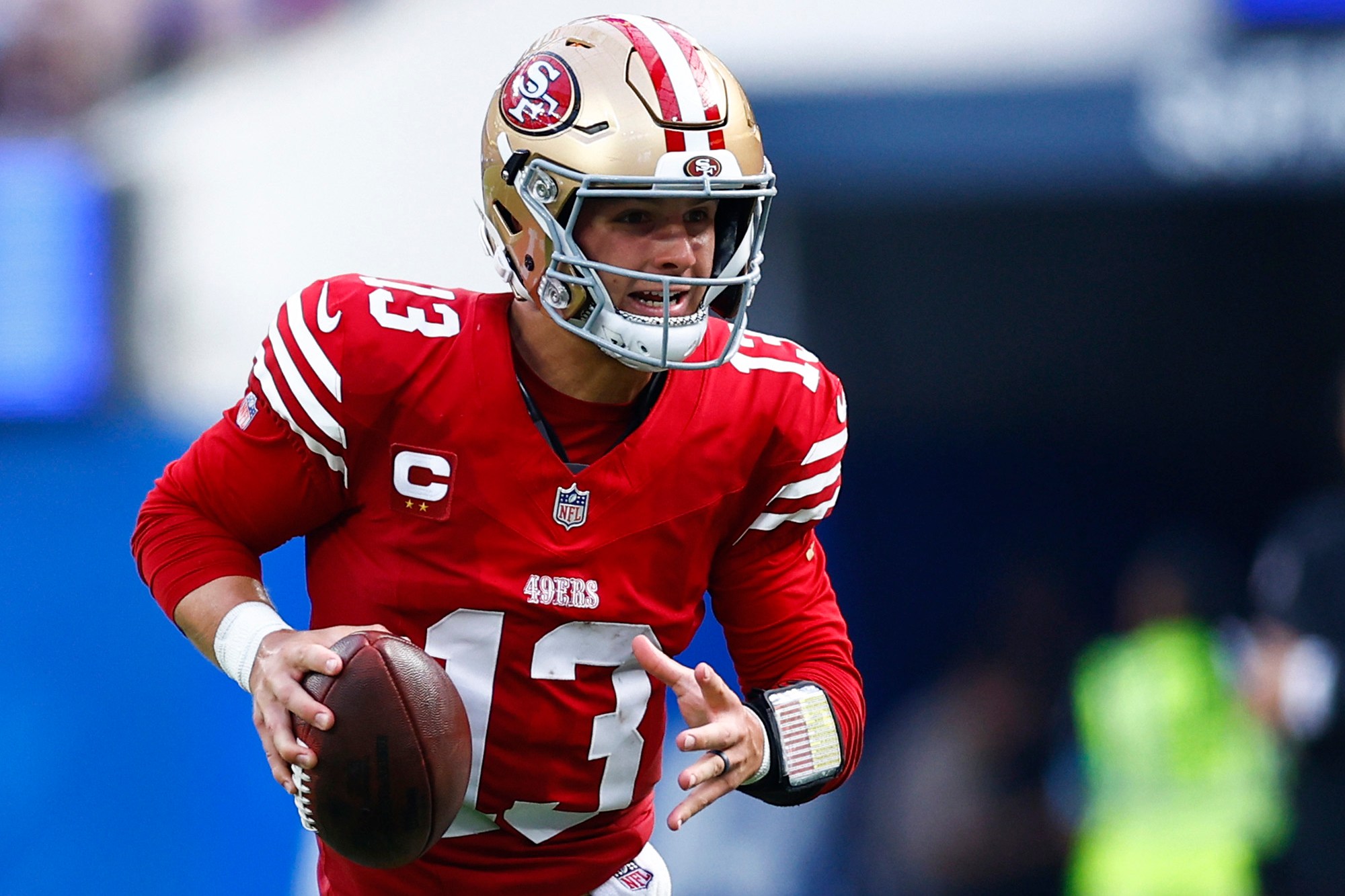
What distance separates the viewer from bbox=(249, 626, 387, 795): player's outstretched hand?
74.8 inches

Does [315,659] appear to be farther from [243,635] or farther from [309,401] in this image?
[309,401]

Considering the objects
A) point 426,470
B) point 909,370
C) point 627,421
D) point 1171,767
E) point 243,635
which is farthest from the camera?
point 909,370

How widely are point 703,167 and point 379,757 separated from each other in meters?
0.80

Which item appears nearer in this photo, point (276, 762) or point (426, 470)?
point (276, 762)

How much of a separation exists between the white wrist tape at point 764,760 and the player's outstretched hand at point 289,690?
0.47 metres

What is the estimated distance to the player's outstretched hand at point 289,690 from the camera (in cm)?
190

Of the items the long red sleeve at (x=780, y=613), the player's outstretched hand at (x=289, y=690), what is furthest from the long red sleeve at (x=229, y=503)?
the long red sleeve at (x=780, y=613)

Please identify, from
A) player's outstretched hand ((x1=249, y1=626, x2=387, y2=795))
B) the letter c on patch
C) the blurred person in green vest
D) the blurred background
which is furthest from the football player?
the blurred person in green vest

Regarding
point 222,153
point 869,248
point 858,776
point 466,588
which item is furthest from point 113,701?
point 869,248

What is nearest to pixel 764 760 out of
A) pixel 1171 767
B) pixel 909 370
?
pixel 1171 767

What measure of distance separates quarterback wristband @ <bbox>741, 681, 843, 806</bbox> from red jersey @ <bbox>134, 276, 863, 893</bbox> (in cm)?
4

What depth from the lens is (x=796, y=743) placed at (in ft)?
7.06

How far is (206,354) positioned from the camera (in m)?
5.10

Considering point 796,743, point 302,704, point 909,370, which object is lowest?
point 909,370
